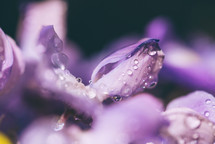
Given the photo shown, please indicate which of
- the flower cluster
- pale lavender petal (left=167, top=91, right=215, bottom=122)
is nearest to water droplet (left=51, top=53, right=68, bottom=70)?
the flower cluster

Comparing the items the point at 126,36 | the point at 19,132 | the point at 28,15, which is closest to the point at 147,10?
the point at 126,36

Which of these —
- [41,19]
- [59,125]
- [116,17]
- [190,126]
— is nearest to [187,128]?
[190,126]

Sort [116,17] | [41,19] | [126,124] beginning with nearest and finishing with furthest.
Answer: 1. [126,124]
2. [41,19]
3. [116,17]

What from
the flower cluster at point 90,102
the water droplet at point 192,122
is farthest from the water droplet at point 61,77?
the water droplet at point 192,122

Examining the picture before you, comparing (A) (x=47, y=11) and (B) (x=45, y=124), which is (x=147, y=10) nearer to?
(A) (x=47, y=11)

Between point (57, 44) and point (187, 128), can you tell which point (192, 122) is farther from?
point (57, 44)

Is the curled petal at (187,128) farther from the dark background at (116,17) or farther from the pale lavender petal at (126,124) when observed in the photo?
the dark background at (116,17)

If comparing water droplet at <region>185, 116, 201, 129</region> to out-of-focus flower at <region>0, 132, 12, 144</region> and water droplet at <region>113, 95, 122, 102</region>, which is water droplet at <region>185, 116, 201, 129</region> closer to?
water droplet at <region>113, 95, 122, 102</region>
